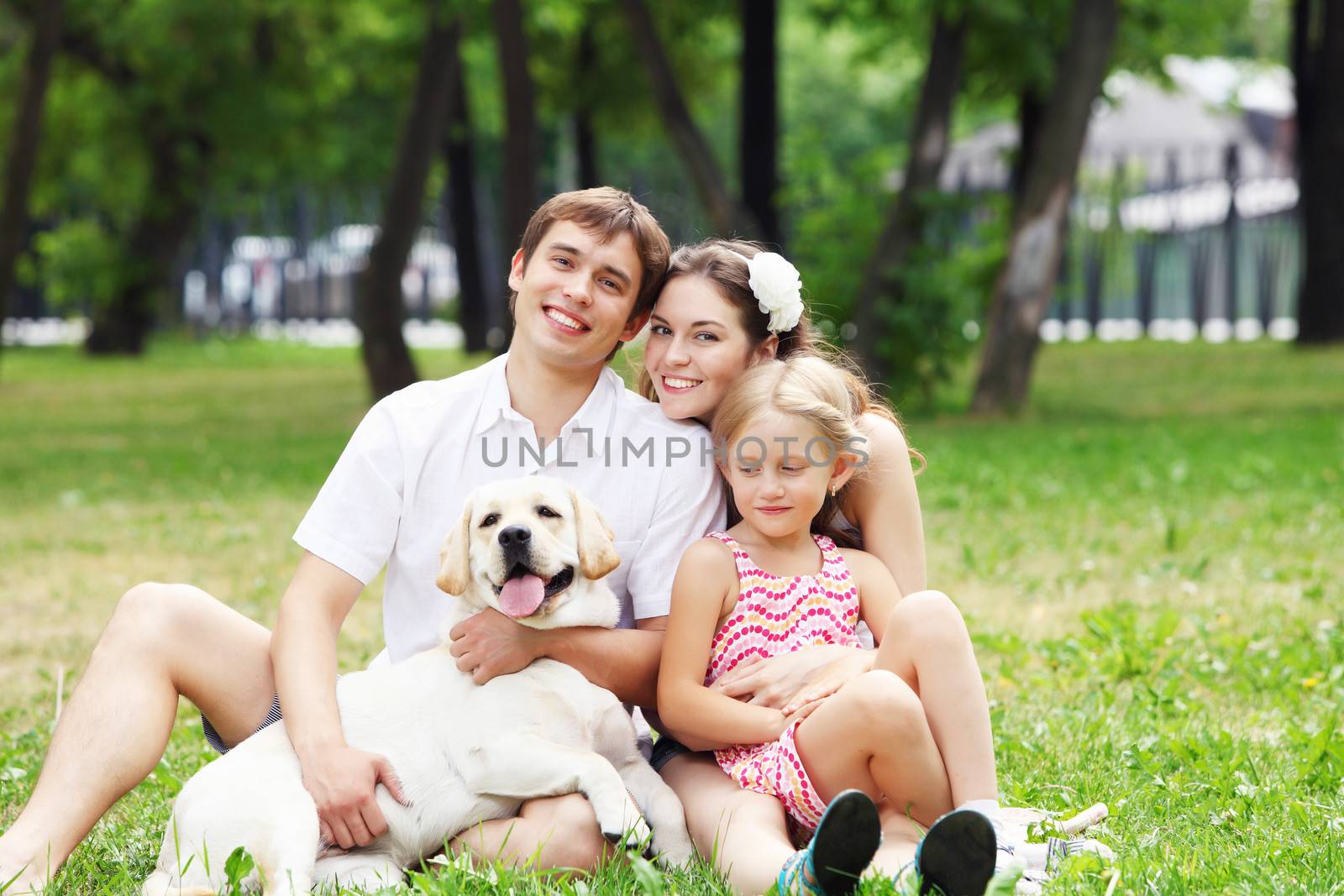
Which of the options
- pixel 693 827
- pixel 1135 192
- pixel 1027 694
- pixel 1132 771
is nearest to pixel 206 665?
pixel 693 827

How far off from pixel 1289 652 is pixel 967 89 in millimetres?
13931

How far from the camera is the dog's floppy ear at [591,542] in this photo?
3.52 metres

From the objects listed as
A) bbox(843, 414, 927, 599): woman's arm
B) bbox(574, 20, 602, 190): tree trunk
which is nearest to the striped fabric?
bbox(843, 414, 927, 599): woman's arm

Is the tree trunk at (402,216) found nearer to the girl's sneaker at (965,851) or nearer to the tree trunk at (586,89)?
the tree trunk at (586,89)

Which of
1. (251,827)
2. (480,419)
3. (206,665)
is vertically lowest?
(251,827)

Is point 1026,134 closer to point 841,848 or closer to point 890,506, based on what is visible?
point 890,506

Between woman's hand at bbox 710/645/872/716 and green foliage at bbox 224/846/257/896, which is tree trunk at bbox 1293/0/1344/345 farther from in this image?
green foliage at bbox 224/846/257/896

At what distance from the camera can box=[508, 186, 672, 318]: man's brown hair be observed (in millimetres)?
3875

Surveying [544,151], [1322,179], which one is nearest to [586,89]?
[1322,179]

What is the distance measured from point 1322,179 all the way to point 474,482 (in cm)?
1718

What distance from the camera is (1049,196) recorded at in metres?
13.0

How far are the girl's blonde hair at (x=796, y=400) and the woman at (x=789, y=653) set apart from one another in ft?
0.32

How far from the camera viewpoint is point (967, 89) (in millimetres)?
18406

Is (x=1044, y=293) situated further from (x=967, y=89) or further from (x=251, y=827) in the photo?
(x=251, y=827)
